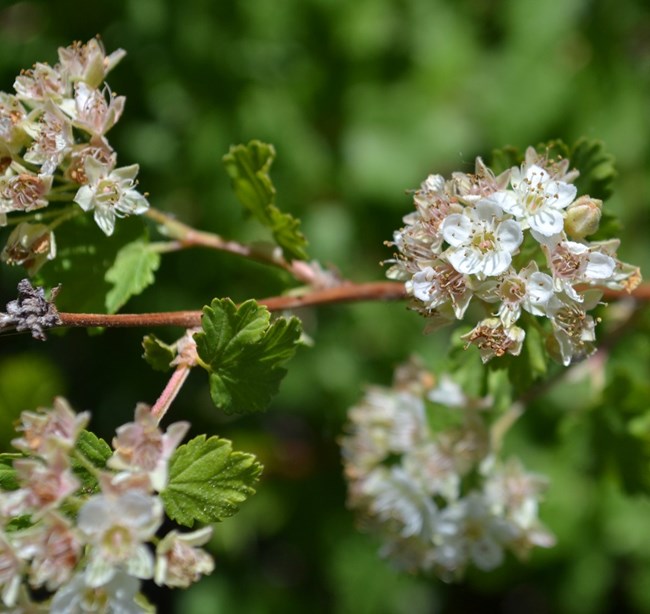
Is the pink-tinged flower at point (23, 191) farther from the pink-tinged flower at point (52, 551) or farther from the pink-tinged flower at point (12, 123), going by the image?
the pink-tinged flower at point (52, 551)

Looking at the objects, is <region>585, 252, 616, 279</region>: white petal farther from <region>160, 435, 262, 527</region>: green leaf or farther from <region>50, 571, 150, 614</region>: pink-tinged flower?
<region>50, 571, 150, 614</region>: pink-tinged flower

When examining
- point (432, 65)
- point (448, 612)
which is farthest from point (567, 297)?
point (448, 612)

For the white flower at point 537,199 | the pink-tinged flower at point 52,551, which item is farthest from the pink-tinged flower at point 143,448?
the white flower at point 537,199

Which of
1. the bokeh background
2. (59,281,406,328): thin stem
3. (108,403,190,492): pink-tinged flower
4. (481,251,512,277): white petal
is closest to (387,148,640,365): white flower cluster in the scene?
(481,251,512,277): white petal

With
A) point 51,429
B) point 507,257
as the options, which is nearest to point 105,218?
point 51,429

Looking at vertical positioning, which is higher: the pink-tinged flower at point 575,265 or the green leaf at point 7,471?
the pink-tinged flower at point 575,265

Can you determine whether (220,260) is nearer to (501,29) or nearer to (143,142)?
(143,142)

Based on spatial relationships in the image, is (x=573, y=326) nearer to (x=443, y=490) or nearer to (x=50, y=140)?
(x=443, y=490)
